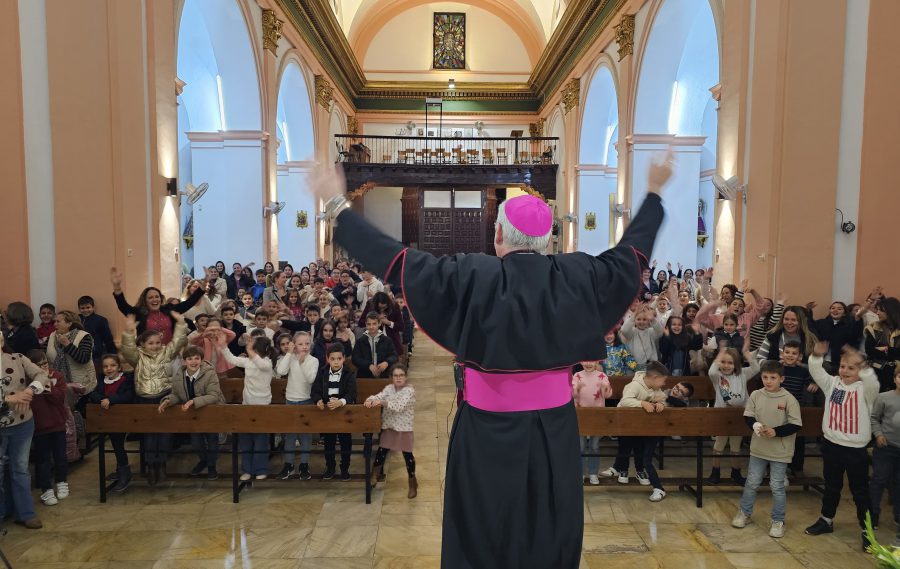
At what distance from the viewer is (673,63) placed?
1407cm

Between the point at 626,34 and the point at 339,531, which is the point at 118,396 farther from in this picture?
the point at 626,34

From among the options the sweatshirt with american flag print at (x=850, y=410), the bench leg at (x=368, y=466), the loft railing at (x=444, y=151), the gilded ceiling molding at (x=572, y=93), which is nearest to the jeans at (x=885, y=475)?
the sweatshirt with american flag print at (x=850, y=410)

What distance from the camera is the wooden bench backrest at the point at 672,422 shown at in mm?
5262

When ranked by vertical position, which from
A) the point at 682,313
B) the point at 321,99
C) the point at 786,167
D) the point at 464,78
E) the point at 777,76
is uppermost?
the point at 464,78

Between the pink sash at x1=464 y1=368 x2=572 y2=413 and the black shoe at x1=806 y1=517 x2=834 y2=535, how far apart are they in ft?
11.7

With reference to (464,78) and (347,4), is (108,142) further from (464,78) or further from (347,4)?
(464,78)

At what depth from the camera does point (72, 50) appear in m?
7.81

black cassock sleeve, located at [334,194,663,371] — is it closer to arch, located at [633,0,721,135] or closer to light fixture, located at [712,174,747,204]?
light fixture, located at [712,174,747,204]

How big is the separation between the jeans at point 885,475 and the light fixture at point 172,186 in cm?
886

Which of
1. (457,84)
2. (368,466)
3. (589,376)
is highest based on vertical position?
(457,84)

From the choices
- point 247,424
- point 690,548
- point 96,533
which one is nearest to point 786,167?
point 690,548

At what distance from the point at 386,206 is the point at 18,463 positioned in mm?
25172

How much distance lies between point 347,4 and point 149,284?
65.6 ft

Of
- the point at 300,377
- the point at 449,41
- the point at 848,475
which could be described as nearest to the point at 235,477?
the point at 300,377
